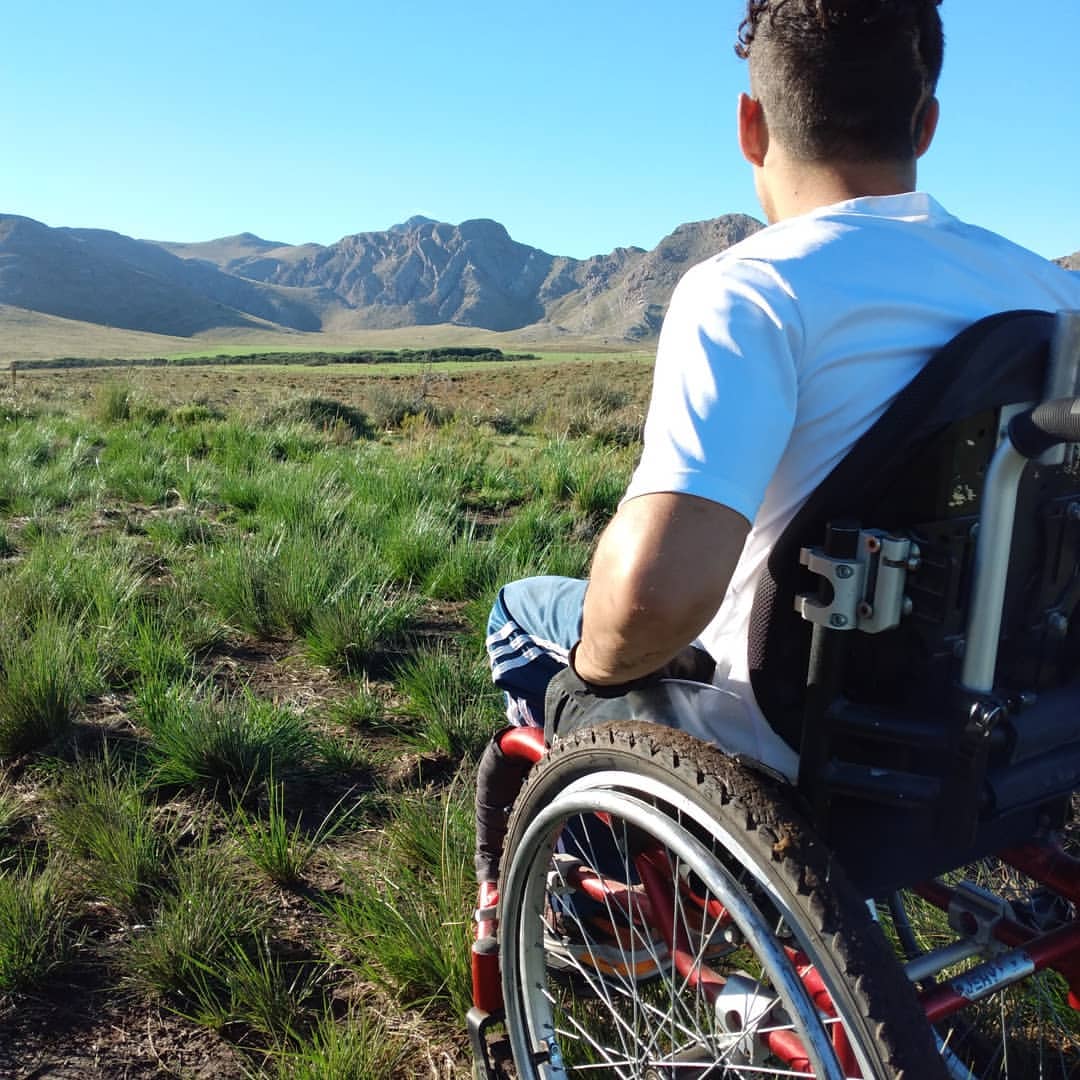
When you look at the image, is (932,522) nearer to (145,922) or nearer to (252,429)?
(145,922)

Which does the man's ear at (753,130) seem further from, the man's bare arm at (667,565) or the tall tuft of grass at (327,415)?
the tall tuft of grass at (327,415)

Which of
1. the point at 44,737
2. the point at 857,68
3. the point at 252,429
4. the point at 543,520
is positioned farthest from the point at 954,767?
the point at 252,429

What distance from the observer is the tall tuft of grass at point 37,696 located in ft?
10.7

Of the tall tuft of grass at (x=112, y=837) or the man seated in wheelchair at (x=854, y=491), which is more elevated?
the man seated in wheelchair at (x=854, y=491)

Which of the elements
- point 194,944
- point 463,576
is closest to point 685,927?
point 194,944

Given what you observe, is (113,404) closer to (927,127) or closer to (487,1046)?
(487,1046)

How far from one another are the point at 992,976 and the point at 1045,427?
2.70 ft

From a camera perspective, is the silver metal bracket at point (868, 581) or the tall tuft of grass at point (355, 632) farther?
the tall tuft of grass at point (355, 632)

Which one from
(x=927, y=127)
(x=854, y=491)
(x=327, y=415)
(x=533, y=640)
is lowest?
(x=327, y=415)

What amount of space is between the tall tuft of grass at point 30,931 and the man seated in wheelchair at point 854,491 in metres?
1.45

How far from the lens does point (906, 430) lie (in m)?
1.28

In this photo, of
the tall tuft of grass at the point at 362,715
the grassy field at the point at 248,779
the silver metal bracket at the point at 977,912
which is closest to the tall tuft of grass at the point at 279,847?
the grassy field at the point at 248,779

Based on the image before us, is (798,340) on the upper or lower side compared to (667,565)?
upper

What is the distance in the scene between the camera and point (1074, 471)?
140 cm
